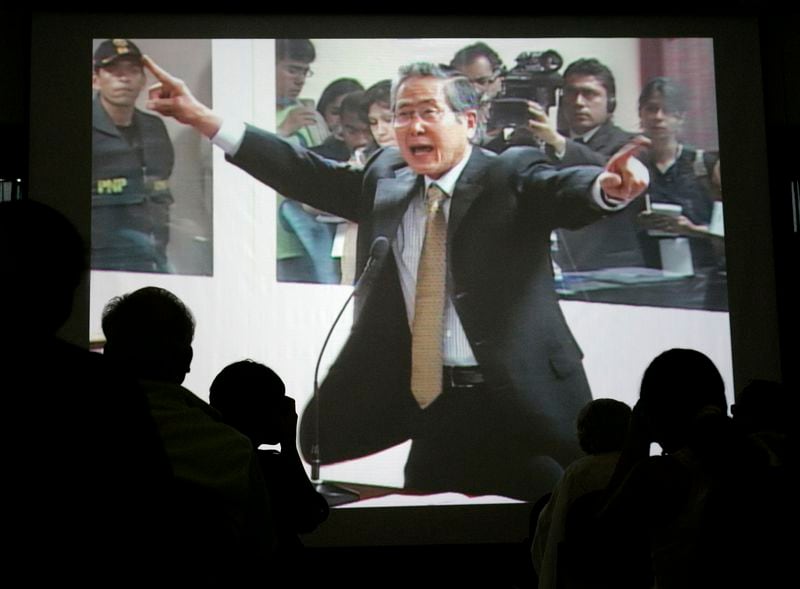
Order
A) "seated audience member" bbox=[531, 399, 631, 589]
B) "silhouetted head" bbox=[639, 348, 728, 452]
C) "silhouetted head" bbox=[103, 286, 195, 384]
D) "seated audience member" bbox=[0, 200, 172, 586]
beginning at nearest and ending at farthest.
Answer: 1. "seated audience member" bbox=[0, 200, 172, 586]
2. "silhouetted head" bbox=[103, 286, 195, 384]
3. "silhouetted head" bbox=[639, 348, 728, 452]
4. "seated audience member" bbox=[531, 399, 631, 589]

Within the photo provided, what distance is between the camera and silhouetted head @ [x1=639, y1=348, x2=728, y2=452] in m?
1.50

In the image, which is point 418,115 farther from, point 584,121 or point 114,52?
point 114,52

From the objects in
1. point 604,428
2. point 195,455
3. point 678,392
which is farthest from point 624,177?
point 195,455

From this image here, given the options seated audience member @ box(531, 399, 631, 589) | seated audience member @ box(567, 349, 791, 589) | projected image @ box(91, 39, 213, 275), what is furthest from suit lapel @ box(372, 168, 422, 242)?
seated audience member @ box(567, 349, 791, 589)

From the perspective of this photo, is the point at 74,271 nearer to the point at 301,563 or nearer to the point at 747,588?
the point at 747,588

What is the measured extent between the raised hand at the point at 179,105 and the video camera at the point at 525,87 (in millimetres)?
1315

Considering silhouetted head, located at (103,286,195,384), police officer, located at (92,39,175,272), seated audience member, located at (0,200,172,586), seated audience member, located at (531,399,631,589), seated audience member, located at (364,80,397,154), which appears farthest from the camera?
seated audience member, located at (364,80,397,154)

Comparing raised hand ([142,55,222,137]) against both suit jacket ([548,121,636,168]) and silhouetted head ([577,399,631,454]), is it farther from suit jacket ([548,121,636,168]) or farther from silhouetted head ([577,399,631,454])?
silhouetted head ([577,399,631,454])

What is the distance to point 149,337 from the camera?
138 centimetres

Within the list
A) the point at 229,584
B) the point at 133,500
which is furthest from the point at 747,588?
the point at 133,500

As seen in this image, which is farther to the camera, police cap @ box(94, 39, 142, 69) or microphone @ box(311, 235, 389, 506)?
police cap @ box(94, 39, 142, 69)

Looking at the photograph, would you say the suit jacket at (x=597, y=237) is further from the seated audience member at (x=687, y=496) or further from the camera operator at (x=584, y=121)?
the seated audience member at (x=687, y=496)

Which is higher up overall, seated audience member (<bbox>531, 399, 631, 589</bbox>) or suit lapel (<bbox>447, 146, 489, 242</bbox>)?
suit lapel (<bbox>447, 146, 489, 242</bbox>)

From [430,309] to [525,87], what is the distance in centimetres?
115
